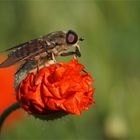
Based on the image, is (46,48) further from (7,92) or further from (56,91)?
(7,92)

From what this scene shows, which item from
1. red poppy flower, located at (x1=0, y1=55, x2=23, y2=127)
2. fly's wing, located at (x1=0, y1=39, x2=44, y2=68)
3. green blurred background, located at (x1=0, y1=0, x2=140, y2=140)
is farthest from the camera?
green blurred background, located at (x1=0, y1=0, x2=140, y2=140)

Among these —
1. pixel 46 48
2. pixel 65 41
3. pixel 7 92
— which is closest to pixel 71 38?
pixel 65 41

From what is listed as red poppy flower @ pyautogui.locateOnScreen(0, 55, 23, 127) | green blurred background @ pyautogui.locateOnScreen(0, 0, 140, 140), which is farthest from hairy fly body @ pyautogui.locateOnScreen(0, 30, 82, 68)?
red poppy flower @ pyautogui.locateOnScreen(0, 55, 23, 127)

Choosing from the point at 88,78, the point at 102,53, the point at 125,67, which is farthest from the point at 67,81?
the point at 125,67

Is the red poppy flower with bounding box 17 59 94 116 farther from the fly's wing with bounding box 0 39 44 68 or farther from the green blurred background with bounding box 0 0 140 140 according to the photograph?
the green blurred background with bounding box 0 0 140 140

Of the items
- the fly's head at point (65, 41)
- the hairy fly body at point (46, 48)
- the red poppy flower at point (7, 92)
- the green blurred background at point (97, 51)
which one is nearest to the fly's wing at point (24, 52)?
the hairy fly body at point (46, 48)

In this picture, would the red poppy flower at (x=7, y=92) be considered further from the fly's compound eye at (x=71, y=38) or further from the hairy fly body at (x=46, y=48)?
the fly's compound eye at (x=71, y=38)

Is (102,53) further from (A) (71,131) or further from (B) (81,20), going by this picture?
(A) (71,131)
